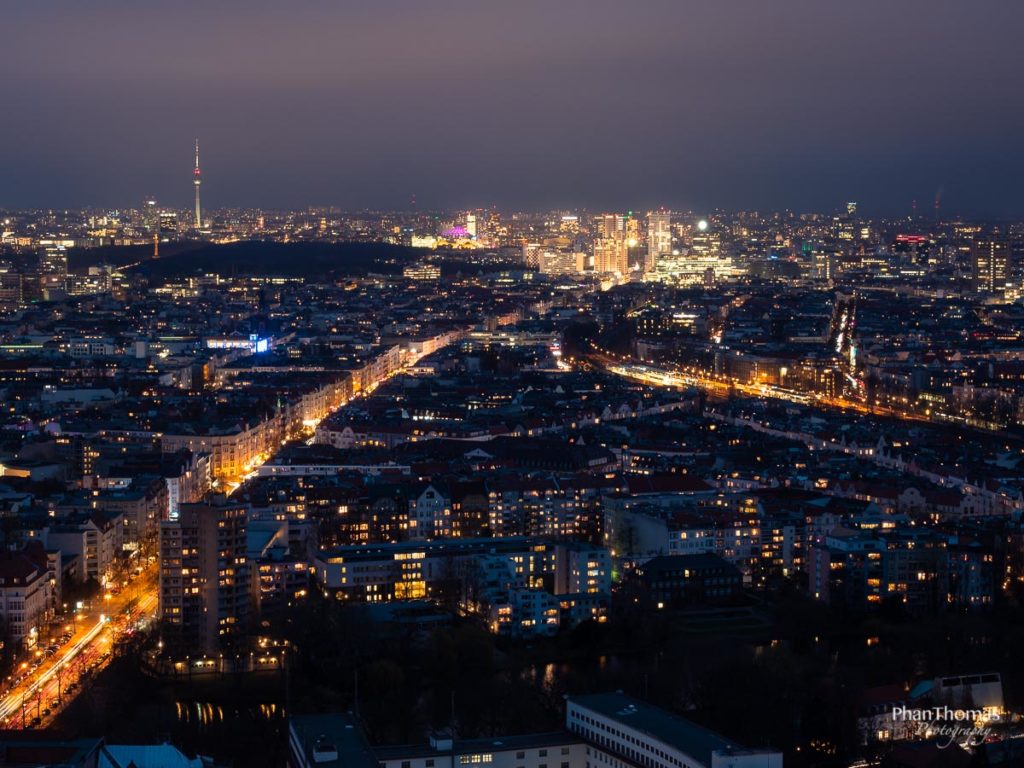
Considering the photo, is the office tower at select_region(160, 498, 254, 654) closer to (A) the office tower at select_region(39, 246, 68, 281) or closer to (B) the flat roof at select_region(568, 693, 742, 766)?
(B) the flat roof at select_region(568, 693, 742, 766)

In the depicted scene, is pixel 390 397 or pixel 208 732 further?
pixel 390 397

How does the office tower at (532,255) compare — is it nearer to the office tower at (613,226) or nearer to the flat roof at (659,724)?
the office tower at (613,226)

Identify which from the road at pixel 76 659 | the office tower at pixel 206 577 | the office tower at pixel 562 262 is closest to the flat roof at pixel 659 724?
the road at pixel 76 659

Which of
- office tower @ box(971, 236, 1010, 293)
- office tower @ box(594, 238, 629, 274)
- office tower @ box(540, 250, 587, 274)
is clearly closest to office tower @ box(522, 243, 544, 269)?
office tower @ box(540, 250, 587, 274)

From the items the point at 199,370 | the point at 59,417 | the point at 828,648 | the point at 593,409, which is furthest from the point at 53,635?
the point at 199,370

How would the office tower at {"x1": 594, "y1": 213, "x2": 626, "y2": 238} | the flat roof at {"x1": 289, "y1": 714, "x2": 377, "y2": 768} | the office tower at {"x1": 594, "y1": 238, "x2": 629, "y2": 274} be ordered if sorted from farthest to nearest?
the office tower at {"x1": 594, "y1": 213, "x2": 626, "y2": 238}, the office tower at {"x1": 594, "y1": 238, "x2": 629, "y2": 274}, the flat roof at {"x1": 289, "y1": 714, "x2": 377, "y2": 768}

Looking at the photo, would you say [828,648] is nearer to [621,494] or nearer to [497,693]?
[497,693]
